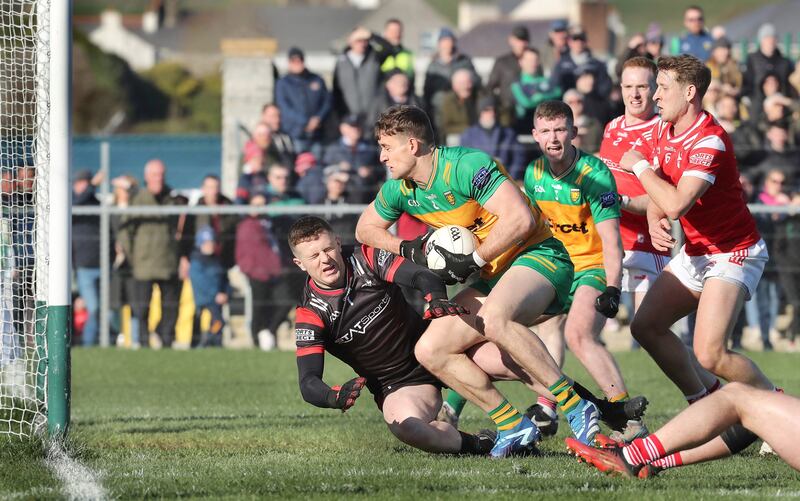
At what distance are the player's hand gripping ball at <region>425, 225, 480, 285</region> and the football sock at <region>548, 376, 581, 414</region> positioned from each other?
2.75ft

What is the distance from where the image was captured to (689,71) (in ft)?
24.2

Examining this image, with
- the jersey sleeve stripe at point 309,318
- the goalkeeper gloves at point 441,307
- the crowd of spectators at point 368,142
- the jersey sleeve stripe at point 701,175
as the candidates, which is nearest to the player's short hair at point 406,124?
the goalkeeper gloves at point 441,307

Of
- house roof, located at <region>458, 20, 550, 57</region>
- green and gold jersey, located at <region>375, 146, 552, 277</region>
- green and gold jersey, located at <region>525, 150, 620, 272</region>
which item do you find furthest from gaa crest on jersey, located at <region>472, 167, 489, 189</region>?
house roof, located at <region>458, 20, 550, 57</region>

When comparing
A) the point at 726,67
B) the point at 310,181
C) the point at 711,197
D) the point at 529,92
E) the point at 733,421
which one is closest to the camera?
the point at 733,421

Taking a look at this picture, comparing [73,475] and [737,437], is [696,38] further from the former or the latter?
[73,475]

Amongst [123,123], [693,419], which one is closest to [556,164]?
[693,419]

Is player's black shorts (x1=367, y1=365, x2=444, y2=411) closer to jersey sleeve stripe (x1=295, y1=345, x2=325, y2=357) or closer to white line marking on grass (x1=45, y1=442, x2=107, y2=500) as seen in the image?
jersey sleeve stripe (x1=295, y1=345, x2=325, y2=357)

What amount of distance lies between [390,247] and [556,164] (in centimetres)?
143

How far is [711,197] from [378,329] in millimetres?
2160

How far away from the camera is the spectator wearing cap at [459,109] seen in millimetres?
16078

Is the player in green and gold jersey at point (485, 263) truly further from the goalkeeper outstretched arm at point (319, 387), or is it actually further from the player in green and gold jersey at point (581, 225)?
the goalkeeper outstretched arm at point (319, 387)

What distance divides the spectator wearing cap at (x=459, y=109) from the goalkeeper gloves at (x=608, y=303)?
8298 millimetres

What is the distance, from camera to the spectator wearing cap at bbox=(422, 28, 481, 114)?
16.5 metres

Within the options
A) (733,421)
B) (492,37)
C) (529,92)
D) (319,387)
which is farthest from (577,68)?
(492,37)
